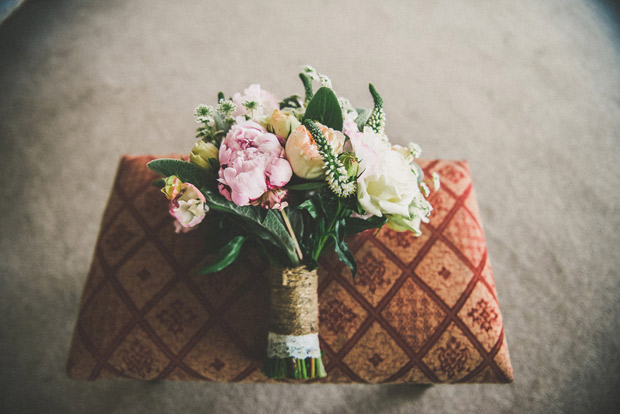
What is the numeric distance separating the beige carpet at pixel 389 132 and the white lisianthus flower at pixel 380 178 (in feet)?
2.45

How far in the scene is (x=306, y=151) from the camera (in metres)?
0.48

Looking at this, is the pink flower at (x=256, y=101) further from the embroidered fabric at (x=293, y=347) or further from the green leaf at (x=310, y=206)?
the embroidered fabric at (x=293, y=347)

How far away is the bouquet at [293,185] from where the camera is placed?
489mm

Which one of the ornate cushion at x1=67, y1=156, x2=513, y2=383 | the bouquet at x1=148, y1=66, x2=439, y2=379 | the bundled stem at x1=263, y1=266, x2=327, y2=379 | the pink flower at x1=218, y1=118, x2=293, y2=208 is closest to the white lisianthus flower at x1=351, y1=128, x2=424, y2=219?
the bouquet at x1=148, y1=66, x2=439, y2=379

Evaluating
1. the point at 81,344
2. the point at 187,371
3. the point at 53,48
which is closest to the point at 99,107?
the point at 53,48

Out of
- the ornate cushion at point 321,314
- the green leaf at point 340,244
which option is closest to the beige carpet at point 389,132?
the ornate cushion at point 321,314

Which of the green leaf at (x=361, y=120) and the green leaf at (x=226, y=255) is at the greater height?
the green leaf at (x=361, y=120)

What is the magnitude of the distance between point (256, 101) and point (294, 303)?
38 centimetres

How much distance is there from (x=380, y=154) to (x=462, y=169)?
0.58 meters

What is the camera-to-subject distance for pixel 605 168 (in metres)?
1.47

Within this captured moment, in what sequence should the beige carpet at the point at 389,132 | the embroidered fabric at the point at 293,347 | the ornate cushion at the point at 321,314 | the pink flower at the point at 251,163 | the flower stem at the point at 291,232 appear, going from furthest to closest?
the beige carpet at the point at 389,132
the ornate cushion at the point at 321,314
the embroidered fabric at the point at 293,347
the flower stem at the point at 291,232
the pink flower at the point at 251,163

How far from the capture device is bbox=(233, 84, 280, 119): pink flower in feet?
1.86

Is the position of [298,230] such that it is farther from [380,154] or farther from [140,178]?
[140,178]

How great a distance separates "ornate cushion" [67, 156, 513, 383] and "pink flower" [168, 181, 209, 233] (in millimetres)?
232
